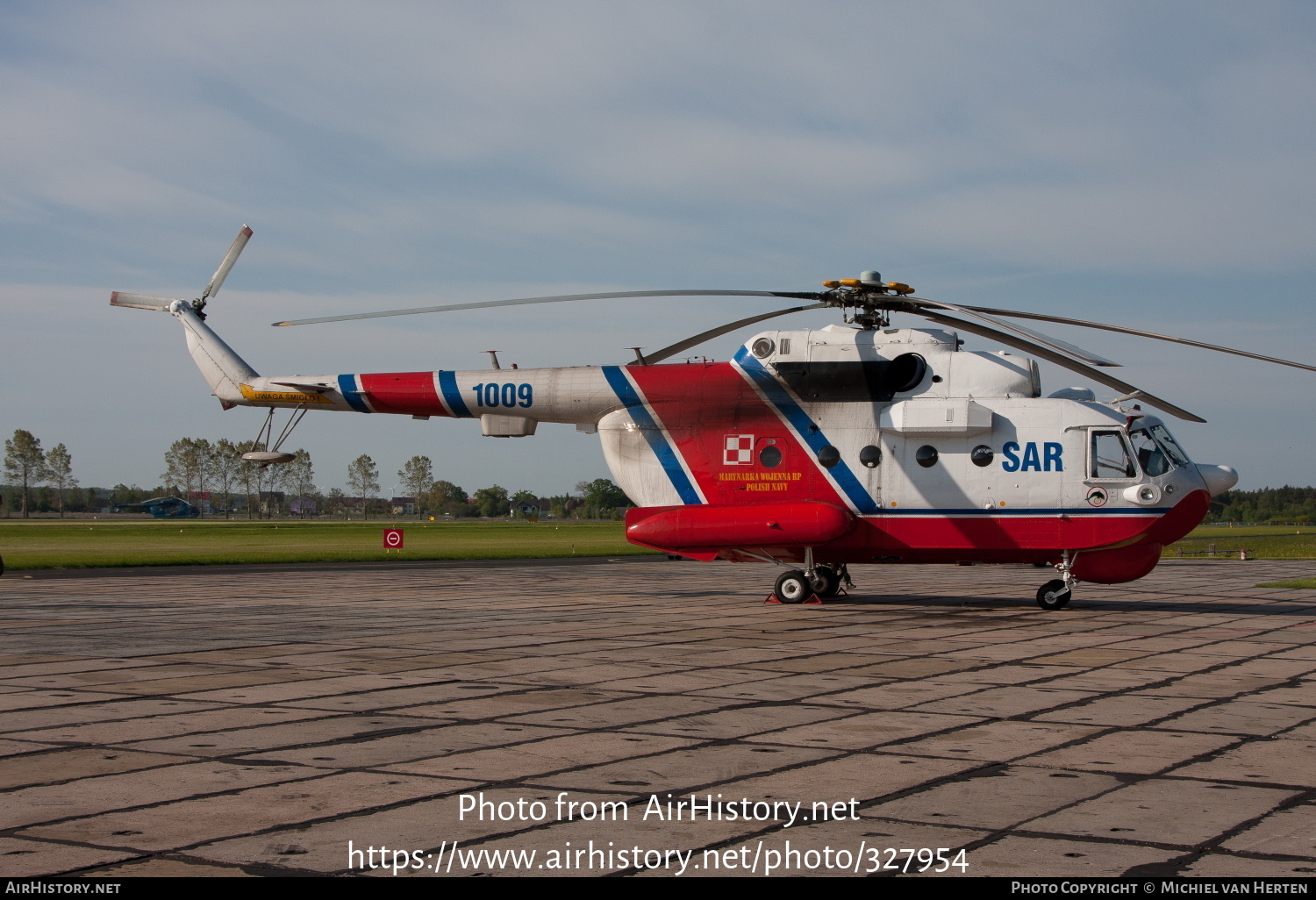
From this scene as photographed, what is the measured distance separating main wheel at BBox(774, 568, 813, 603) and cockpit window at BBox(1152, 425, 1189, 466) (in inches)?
259

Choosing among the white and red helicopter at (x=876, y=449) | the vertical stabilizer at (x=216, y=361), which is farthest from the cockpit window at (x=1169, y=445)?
the vertical stabilizer at (x=216, y=361)

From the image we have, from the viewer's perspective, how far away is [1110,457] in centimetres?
1833

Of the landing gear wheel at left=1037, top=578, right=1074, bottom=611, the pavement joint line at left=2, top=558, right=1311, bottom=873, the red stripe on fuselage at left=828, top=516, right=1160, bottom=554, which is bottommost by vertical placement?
the pavement joint line at left=2, top=558, right=1311, bottom=873

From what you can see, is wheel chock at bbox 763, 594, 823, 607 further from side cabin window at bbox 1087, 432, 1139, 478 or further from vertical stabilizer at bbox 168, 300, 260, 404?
vertical stabilizer at bbox 168, 300, 260, 404

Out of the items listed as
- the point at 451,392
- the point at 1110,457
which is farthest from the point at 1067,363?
the point at 451,392

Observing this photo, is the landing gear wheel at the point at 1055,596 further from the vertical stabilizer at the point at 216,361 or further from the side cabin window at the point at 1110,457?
the vertical stabilizer at the point at 216,361

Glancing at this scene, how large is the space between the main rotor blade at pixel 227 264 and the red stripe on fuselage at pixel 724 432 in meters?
10.7

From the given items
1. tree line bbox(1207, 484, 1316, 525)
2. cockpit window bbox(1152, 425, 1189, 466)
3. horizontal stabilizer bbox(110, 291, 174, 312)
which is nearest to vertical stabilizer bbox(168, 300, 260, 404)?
horizontal stabilizer bbox(110, 291, 174, 312)

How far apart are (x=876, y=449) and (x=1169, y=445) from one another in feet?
16.4

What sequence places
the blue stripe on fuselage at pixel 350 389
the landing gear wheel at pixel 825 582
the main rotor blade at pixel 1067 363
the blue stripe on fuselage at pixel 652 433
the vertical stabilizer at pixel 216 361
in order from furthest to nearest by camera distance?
the vertical stabilizer at pixel 216 361
the blue stripe on fuselage at pixel 350 389
the landing gear wheel at pixel 825 582
the blue stripe on fuselage at pixel 652 433
the main rotor blade at pixel 1067 363

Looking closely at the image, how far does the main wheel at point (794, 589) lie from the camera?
19938mm

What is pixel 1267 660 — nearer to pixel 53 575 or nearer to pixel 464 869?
pixel 464 869

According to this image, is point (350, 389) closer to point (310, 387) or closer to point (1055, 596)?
point (310, 387)

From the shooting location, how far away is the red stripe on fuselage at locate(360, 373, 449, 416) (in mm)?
21500
